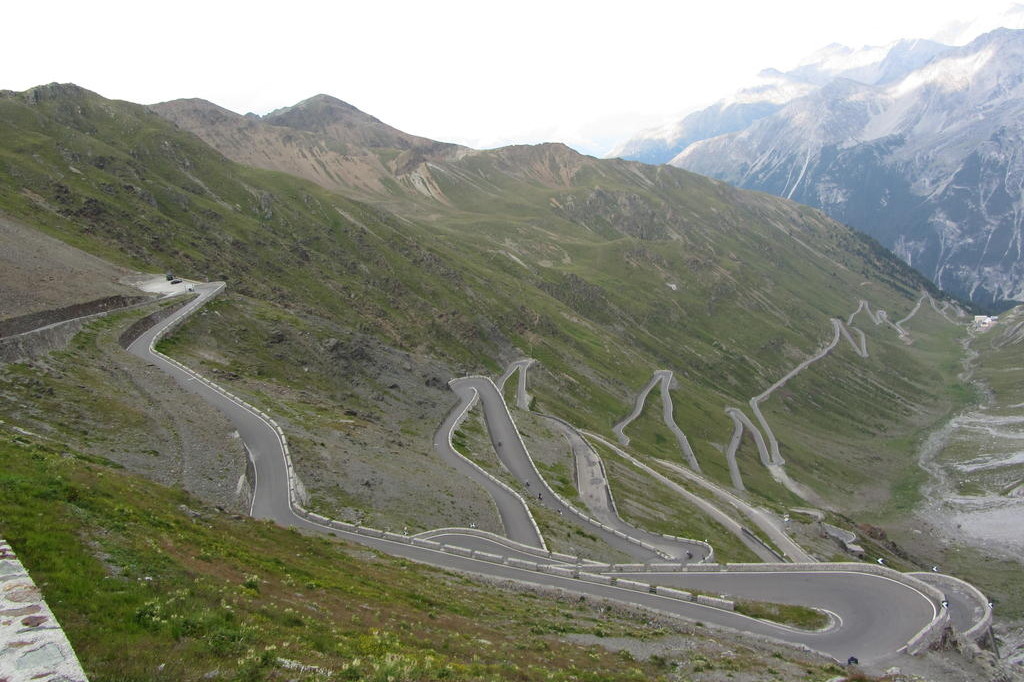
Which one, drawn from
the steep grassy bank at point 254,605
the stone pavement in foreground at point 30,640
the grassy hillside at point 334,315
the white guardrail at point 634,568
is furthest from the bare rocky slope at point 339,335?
the stone pavement in foreground at point 30,640

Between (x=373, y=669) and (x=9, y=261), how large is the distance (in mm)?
75308

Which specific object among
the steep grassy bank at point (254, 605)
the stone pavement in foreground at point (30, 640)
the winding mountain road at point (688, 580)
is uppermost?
the stone pavement in foreground at point (30, 640)

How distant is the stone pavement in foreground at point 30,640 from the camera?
11.0 m

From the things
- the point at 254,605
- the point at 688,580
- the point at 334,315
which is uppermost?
the point at 334,315

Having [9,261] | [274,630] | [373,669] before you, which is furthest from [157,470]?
[9,261]

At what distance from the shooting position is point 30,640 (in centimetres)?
1185

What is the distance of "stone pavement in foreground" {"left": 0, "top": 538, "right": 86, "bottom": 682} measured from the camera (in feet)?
36.2

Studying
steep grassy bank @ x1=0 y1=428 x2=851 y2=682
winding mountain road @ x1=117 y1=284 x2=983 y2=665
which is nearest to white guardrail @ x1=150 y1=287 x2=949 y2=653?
winding mountain road @ x1=117 y1=284 x2=983 y2=665

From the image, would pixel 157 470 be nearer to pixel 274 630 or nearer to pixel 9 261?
pixel 274 630

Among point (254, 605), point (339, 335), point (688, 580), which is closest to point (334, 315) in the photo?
point (339, 335)

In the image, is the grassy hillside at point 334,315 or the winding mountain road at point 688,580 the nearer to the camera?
the winding mountain road at point 688,580

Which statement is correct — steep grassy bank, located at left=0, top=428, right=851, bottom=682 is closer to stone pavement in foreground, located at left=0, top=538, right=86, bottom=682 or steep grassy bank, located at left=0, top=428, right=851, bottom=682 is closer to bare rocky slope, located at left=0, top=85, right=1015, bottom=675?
stone pavement in foreground, located at left=0, top=538, right=86, bottom=682

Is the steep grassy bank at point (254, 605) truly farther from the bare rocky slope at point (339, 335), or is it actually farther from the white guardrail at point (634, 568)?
the bare rocky slope at point (339, 335)

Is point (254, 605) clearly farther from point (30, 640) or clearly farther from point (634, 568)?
point (634, 568)
